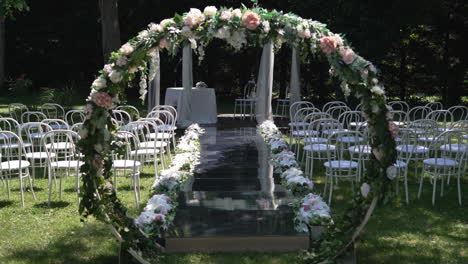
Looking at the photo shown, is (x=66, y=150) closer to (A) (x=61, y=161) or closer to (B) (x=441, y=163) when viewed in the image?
(A) (x=61, y=161)

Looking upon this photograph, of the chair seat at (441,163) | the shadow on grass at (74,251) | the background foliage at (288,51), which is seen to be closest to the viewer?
the shadow on grass at (74,251)

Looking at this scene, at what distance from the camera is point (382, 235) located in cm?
539

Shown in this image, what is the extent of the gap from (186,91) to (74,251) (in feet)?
26.1

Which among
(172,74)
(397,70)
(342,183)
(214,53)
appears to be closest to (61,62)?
(172,74)

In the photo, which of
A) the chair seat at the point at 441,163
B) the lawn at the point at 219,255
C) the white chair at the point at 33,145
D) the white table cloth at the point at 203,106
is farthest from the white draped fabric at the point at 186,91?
the chair seat at the point at 441,163

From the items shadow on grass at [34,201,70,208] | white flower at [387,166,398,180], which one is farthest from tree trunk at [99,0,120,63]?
white flower at [387,166,398,180]

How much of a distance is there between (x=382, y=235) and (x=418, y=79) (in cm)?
1488

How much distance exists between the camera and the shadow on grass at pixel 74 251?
4.73 meters

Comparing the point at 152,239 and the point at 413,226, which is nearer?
the point at 152,239

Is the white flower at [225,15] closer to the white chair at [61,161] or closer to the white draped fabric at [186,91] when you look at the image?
the white chair at [61,161]

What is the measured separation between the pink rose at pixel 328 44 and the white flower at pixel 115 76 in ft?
5.28

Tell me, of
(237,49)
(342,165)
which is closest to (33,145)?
(342,165)

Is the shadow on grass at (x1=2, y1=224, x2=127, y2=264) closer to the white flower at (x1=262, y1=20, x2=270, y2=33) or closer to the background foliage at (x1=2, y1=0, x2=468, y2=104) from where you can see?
the white flower at (x1=262, y1=20, x2=270, y2=33)

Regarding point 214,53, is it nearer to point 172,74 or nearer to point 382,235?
point 172,74
